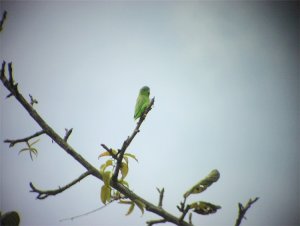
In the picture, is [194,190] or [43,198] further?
[194,190]

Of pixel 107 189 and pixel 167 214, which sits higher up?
pixel 107 189

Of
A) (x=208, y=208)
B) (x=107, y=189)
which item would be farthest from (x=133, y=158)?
(x=208, y=208)

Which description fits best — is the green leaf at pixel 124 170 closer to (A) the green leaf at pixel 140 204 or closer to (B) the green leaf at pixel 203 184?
(A) the green leaf at pixel 140 204

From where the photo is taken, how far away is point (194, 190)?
2.96 m

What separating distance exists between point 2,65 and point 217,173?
2682 mm

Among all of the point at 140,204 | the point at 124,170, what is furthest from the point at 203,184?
the point at 124,170

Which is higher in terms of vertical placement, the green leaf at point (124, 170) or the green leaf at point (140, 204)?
the green leaf at point (124, 170)

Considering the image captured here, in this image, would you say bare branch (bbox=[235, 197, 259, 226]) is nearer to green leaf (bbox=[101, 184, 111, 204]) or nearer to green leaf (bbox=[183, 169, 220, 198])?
green leaf (bbox=[183, 169, 220, 198])

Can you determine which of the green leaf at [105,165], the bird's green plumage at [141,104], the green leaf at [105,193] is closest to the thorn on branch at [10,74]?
the green leaf at [105,165]

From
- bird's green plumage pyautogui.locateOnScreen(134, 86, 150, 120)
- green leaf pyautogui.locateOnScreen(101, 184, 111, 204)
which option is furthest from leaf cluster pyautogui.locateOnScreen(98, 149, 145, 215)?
bird's green plumage pyautogui.locateOnScreen(134, 86, 150, 120)

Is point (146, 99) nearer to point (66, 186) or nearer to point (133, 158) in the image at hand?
point (133, 158)

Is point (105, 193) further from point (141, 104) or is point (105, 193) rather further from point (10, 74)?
point (141, 104)

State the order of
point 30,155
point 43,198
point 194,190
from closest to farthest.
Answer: point 43,198 → point 194,190 → point 30,155

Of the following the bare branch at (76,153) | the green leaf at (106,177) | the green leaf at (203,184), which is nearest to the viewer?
the bare branch at (76,153)
